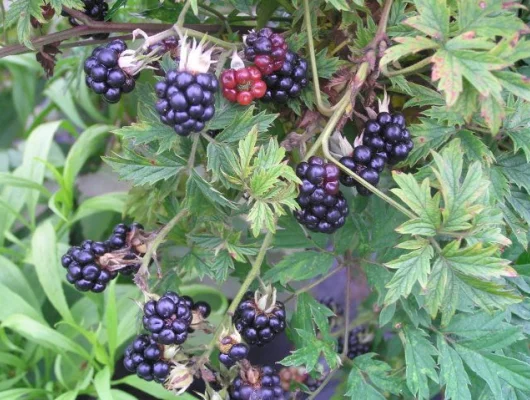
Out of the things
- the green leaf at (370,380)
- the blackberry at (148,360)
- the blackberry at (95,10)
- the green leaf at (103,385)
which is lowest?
the green leaf at (103,385)

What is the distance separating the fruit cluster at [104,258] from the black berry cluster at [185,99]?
0.90ft

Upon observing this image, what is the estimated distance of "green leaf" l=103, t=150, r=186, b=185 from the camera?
3.10 feet

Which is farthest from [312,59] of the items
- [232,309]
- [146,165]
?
[232,309]

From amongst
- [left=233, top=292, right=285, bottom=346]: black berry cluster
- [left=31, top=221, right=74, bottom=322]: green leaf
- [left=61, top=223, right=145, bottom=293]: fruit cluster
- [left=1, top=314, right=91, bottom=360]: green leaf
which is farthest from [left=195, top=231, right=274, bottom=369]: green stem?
[left=31, top=221, right=74, bottom=322]: green leaf

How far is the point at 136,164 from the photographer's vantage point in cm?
95

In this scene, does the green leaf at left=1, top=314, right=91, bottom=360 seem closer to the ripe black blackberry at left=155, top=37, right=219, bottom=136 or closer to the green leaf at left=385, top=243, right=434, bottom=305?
the ripe black blackberry at left=155, top=37, right=219, bottom=136

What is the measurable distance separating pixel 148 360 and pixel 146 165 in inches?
12.6

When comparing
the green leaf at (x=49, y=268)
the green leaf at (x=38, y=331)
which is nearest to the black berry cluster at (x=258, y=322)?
the green leaf at (x=38, y=331)

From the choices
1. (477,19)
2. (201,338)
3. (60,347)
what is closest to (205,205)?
(477,19)

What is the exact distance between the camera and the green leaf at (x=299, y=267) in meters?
1.09

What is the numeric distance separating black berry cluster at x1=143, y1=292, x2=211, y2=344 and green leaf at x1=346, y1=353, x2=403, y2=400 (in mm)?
366

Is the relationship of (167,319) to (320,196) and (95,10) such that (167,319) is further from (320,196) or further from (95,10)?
(95,10)

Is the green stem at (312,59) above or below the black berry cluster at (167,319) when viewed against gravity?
above

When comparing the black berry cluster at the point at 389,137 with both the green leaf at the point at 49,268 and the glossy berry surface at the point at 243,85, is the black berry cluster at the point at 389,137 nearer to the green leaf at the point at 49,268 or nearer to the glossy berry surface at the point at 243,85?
the glossy berry surface at the point at 243,85
